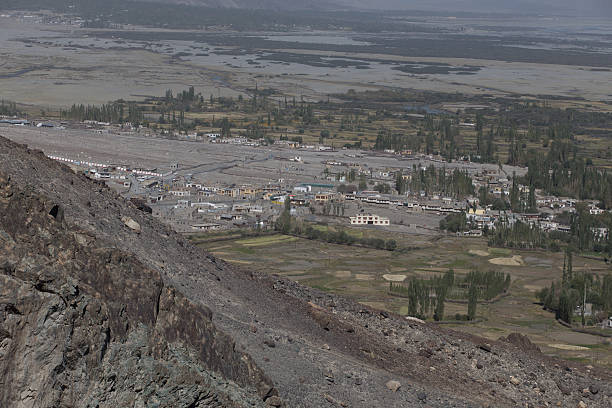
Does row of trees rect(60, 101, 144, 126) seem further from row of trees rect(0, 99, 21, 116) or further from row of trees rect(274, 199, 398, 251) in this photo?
row of trees rect(274, 199, 398, 251)

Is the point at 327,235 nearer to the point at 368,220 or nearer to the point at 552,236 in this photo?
the point at 368,220

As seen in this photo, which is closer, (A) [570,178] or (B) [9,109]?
(A) [570,178]

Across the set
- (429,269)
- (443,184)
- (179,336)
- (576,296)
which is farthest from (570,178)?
(179,336)

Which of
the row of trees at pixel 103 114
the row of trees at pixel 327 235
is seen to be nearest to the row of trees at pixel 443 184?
the row of trees at pixel 327 235

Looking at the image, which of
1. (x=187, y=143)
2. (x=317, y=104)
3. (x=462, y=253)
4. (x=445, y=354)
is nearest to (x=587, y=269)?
(x=462, y=253)

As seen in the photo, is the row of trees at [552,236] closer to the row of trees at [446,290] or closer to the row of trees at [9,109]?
the row of trees at [446,290]
